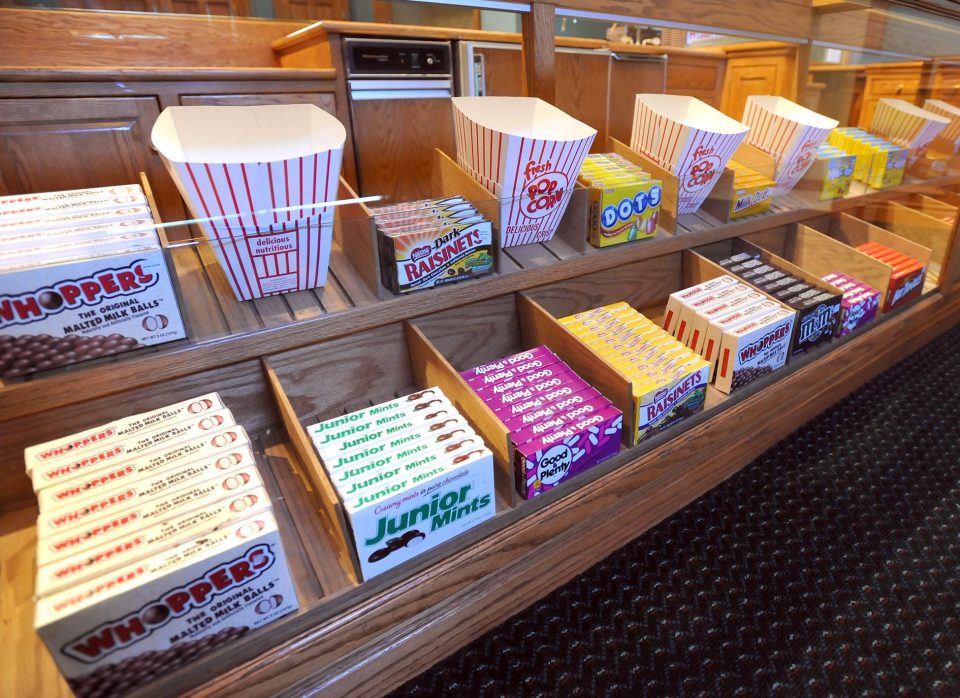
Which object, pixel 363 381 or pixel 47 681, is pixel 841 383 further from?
pixel 47 681

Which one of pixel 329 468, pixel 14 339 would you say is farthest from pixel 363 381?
pixel 14 339

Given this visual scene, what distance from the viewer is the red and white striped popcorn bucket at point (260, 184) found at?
2.76ft

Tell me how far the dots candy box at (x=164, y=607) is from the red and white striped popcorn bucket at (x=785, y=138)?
6.07 feet

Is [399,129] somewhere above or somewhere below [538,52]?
below

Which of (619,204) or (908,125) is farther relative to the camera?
(908,125)

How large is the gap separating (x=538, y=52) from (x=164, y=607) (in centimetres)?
140

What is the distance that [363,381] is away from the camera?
116 centimetres

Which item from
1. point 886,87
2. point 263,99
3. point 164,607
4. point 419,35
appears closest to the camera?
point 164,607

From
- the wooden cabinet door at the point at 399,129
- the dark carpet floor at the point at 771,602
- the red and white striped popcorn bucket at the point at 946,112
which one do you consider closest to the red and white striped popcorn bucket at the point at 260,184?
the dark carpet floor at the point at 771,602

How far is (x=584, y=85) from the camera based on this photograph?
2.59 meters

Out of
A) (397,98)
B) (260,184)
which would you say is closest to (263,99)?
(397,98)

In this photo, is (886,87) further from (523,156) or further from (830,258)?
(523,156)

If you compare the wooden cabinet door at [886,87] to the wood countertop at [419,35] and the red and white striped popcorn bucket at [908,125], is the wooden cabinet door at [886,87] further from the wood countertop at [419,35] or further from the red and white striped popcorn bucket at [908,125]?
the wood countertop at [419,35]

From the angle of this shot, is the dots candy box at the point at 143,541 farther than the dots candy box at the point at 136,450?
No
